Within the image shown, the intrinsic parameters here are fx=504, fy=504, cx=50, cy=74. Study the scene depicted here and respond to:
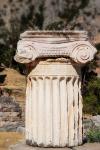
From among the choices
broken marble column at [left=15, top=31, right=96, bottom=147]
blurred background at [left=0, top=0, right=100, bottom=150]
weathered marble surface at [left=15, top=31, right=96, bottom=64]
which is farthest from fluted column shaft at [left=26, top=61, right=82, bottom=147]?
blurred background at [left=0, top=0, right=100, bottom=150]

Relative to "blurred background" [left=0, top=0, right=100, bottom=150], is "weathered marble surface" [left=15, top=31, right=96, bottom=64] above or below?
below

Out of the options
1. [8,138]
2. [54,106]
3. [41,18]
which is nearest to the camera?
[54,106]

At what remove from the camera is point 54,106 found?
6.23 m

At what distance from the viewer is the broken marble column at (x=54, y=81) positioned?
6.22 metres

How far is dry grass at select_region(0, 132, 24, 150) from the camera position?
11304 mm

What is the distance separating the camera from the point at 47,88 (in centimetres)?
629

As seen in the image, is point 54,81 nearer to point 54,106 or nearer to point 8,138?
point 54,106

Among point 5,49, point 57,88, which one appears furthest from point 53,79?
point 5,49

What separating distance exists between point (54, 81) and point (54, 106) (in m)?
0.31

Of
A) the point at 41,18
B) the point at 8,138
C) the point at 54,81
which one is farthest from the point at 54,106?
the point at 41,18

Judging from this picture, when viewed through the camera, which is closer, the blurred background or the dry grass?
the dry grass

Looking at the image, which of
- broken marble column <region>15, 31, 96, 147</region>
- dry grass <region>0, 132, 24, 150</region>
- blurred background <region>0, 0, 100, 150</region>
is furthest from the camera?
blurred background <region>0, 0, 100, 150</region>

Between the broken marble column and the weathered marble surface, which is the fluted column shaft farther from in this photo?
the weathered marble surface

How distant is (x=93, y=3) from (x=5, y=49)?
3426 cm
